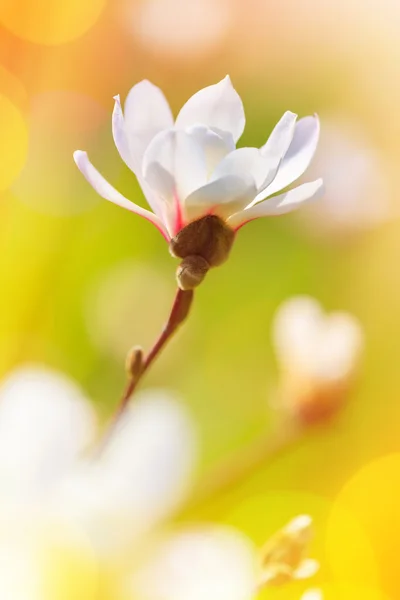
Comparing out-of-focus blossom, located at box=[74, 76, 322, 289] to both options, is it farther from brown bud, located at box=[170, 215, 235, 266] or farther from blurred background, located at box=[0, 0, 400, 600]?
blurred background, located at box=[0, 0, 400, 600]

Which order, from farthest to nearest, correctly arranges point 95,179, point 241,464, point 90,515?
point 241,464, point 90,515, point 95,179

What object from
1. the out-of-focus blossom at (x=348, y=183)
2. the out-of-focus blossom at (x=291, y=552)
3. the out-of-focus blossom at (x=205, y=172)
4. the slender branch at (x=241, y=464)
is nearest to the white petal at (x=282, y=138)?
the out-of-focus blossom at (x=205, y=172)

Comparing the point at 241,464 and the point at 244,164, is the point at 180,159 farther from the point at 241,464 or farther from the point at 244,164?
the point at 241,464

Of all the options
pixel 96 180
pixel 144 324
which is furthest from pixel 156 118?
pixel 144 324

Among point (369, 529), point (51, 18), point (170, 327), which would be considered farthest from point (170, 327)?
point (51, 18)

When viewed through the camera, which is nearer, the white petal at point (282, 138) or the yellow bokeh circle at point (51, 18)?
the white petal at point (282, 138)

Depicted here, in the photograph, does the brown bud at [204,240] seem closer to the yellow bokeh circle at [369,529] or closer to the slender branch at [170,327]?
the slender branch at [170,327]
